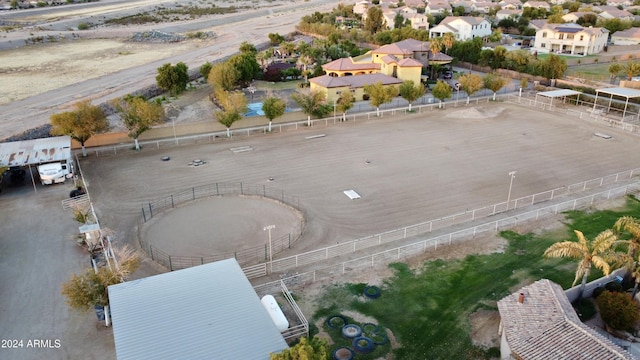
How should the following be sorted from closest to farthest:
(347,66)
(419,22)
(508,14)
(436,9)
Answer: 1. (347,66)
2. (419,22)
3. (508,14)
4. (436,9)

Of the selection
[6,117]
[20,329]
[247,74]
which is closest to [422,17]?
[247,74]

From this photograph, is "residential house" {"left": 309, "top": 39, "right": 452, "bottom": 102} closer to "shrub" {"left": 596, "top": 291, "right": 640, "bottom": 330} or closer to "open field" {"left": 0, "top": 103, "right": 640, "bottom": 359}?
"open field" {"left": 0, "top": 103, "right": 640, "bottom": 359}

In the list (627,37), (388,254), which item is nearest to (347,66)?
(388,254)

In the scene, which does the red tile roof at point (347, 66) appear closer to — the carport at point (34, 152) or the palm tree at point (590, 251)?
the carport at point (34, 152)

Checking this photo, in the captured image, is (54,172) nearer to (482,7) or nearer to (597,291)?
(597,291)

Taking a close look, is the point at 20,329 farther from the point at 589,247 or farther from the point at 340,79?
the point at 340,79
